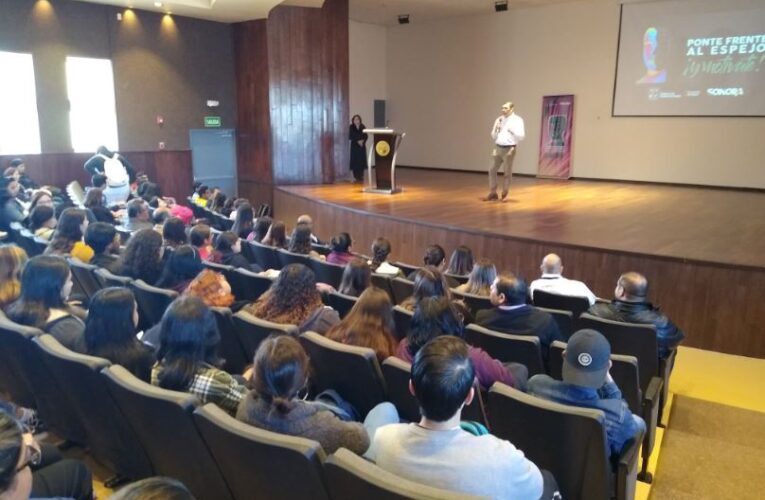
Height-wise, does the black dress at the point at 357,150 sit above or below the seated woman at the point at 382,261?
above

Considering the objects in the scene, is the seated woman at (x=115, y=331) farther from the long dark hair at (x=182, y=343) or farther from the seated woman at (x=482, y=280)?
the seated woman at (x=482, y=280)

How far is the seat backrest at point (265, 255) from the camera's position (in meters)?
4.84

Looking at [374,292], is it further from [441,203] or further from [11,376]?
[441,203]

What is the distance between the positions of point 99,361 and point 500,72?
41.1ft

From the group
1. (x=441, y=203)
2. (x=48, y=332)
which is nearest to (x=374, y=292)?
(x=48, y=332)

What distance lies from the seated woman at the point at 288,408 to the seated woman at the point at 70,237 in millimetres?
2869

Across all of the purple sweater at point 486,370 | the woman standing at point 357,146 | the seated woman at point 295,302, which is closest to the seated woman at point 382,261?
the seated woman at point 295,302

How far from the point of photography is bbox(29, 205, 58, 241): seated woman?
493cm

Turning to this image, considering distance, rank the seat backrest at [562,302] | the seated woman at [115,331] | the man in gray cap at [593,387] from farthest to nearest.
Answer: the seat backrest at [562,302], the seated woman at [115,331], the man in gray cap at [593,387]

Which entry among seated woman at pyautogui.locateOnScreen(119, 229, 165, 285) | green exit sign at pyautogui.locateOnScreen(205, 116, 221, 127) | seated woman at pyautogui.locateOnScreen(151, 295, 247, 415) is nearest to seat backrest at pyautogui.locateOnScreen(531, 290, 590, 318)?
seated woman at pyautogui.locateOnScreen(151, 295, 247, 415)

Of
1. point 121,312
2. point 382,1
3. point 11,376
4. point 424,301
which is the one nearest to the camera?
point 121,312

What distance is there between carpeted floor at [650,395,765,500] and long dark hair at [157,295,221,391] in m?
2.07

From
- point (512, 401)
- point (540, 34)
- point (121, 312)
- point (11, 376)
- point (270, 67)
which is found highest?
point (540, 34)

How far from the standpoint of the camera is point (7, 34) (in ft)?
27.9
